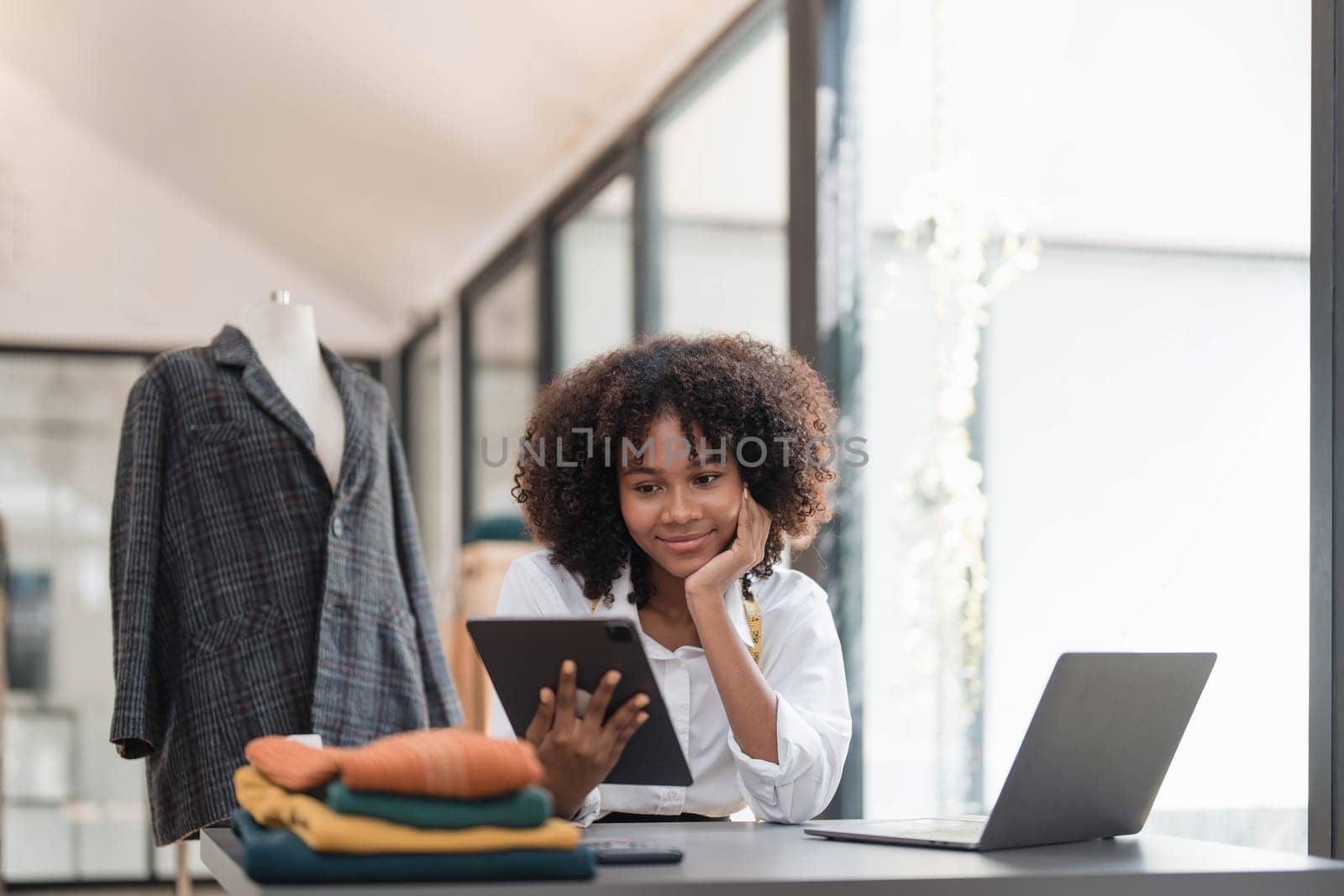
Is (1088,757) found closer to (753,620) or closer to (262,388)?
(753,620)

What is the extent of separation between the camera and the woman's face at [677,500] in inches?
66.7

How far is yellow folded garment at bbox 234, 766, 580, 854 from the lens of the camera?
97cm

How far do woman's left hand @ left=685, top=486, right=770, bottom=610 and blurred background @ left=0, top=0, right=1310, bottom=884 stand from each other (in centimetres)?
57

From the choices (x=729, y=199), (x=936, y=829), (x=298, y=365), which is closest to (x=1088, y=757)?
(x=936, y=829)

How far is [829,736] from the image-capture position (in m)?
1.66

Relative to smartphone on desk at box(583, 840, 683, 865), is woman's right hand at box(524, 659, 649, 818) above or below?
above

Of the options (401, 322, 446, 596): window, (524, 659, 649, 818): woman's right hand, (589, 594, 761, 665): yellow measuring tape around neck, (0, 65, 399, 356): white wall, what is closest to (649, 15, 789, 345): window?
(589, 594, 761, 665): yellow measuring tape around neck

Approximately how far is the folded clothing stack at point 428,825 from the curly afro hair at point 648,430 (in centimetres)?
75

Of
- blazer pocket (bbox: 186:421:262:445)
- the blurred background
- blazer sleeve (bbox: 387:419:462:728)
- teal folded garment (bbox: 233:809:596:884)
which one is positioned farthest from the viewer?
blazer sleeve (bbox: 387:419:462:728)

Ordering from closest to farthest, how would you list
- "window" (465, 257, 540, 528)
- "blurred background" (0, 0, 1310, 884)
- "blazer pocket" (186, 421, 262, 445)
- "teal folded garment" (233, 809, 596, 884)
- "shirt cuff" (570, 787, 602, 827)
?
"teal folded garment" (233, 809, 596, 884) < "shirt cuff" (570, 787, 602, 827) < "blurred background" (0, 0, 1310, 884) < "blazer pocket" (186, 421, 262, 445) < "window" (465, 257, 540, 528)

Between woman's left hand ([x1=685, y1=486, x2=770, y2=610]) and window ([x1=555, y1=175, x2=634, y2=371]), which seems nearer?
woman's left hand ([x1=685, y1=486, x2=770, y2=610])

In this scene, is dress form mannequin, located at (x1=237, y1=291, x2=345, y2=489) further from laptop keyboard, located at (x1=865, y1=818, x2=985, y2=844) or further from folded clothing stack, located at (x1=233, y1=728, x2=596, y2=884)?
folded clothing stack, located at (x1=233, y1=728, x2=596, y2=884)

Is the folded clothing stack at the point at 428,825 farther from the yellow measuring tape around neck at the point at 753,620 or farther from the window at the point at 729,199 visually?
the window at the point at 729,199

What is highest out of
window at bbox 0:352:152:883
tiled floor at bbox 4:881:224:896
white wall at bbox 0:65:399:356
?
white wall at bbox 0:65:399:356
